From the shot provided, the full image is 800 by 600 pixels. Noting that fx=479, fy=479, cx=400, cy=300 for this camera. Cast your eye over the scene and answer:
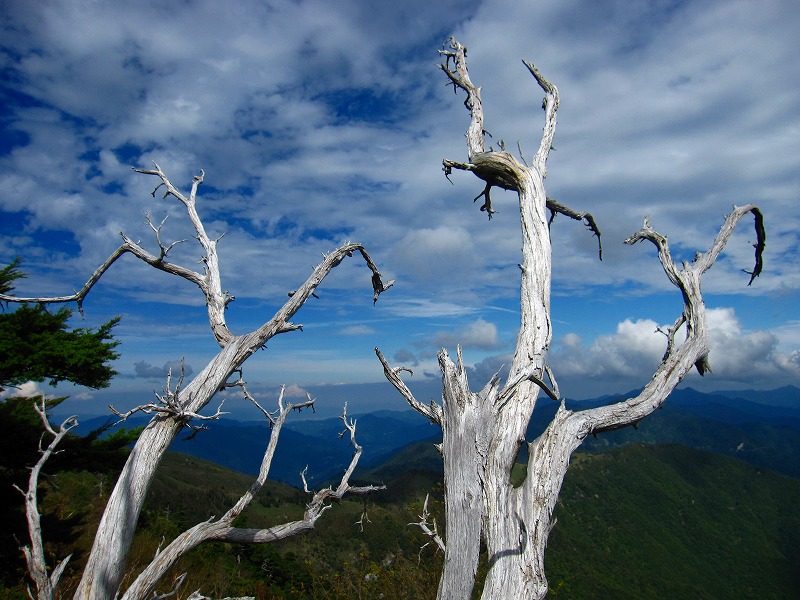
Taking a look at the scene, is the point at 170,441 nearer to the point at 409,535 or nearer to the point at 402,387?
the point at 402,387

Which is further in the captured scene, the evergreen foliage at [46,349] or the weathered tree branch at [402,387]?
the evergreen foliage at [46,349]

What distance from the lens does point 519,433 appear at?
4.09 m

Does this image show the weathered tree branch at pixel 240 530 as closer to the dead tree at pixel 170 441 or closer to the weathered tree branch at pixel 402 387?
the dead tree at pixel 170 441

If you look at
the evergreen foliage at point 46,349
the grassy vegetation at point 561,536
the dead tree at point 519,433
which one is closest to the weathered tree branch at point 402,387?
the dead tree at point 519,433

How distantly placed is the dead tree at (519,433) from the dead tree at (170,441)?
2.42 m

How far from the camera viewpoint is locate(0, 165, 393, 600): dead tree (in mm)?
4844

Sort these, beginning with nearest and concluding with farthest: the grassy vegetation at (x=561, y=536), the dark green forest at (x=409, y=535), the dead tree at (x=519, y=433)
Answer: the dead tree at (x=519, y=433) → the dark green forest at (x=409, y=535) → the grassy vegetation at (x=561, y=536)

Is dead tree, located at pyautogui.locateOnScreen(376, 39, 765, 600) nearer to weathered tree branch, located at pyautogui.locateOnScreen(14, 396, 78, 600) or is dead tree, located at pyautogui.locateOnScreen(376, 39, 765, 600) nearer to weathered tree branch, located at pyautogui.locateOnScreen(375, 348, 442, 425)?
weathered tree branch, located at pyautogui.locateOnScreen(375, 348, 442, 425)

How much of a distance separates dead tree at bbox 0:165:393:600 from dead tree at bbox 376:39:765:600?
2.42 meters

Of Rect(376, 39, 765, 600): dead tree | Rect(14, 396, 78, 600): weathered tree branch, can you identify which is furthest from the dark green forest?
Rect(14, 396, 78, 600): weathered tree branch

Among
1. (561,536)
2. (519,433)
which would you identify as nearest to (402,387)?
(519,433)

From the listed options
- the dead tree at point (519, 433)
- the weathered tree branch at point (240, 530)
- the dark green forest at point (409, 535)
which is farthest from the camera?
the dark green forest at point (409, 535)

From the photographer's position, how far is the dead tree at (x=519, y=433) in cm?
361

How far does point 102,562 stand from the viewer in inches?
194
